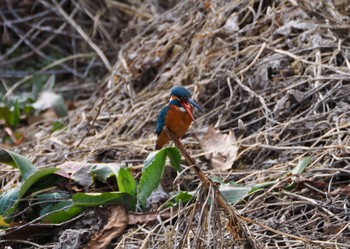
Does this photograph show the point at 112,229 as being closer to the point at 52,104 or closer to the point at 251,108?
the point at 251,108

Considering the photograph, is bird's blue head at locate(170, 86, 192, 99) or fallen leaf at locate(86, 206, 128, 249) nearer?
fallen leaf at locate(86, 206, 128, 249)

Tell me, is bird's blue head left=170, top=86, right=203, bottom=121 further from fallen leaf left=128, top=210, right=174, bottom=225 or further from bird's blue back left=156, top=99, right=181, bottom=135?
fallen leaf left=128, top=210, right=174, bottom=225

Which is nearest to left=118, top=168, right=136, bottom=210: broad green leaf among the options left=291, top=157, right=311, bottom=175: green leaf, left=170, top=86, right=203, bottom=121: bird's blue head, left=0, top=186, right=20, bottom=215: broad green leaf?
left=170, top=86, right=203, bottom=121: bird's blue head

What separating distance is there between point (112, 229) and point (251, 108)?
1360mm

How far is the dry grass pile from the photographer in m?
3.36

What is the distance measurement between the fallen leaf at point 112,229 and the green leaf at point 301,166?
0.82m

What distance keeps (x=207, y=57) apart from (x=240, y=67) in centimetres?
31

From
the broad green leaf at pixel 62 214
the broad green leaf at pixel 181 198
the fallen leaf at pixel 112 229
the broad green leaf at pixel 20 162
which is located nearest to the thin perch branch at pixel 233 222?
the broad green leaf at pixel 181 198

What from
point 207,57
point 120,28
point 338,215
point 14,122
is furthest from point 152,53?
point 338,215

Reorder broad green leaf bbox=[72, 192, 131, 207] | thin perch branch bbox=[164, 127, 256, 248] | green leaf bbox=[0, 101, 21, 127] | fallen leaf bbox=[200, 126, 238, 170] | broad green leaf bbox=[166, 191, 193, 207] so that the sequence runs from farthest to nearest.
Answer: green leaf bbox=[0, 101, 21, 127]
fallen leaf bbox=[200, 126, 238, 170]
broad green leaf bbox=[72, 192, 131, 207]
broad green leaf bbox=[166, 191, 193, 207]
thin perch branch bbox=[164, 127, 256, 248]

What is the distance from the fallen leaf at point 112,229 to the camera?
3447 mm

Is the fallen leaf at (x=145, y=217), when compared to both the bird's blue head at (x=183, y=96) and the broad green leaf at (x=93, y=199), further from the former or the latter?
the bird's blue head at (x=183, y=96)

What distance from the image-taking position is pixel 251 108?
452cm

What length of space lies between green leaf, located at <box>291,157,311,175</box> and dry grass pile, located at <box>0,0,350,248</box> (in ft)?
0.17
